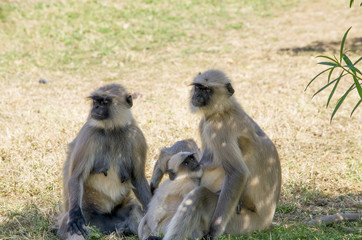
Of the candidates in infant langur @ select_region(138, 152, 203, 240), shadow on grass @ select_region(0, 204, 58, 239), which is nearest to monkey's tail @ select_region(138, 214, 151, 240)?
infant langur @ select_region(138, 152, 203, 240)

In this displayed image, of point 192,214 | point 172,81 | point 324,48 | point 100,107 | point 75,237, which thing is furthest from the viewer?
point 324,48

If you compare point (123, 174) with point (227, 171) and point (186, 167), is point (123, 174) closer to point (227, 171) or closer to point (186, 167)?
point (186, 167)

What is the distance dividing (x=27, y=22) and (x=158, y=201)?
36.1 feet

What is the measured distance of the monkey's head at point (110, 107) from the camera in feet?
14.4

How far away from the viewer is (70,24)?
14008 millimetres

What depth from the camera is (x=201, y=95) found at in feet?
13.9

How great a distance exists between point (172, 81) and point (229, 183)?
20.8 feet

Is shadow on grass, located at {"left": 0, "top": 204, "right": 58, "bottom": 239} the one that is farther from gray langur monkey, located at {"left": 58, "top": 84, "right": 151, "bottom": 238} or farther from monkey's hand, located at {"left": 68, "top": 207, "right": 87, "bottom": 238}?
monkey's hand, located at {"left": 68, "top": 207, "right": 87, "bottom": 238}

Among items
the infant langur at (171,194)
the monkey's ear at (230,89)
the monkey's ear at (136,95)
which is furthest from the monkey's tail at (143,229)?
the monkey's ear at (136,95)

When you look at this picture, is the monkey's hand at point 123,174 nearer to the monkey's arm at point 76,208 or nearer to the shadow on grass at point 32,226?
the monkey's arm at point 76,208

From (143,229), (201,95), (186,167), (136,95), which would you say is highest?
(201,95)

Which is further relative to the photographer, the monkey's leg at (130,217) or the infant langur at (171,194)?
the monkey's leg at (130,217)

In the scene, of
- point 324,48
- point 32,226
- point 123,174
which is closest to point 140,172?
point 123,174

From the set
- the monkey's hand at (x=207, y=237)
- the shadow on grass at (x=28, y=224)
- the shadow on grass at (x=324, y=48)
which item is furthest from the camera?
the shadow on grass at (x=324, y=48)
